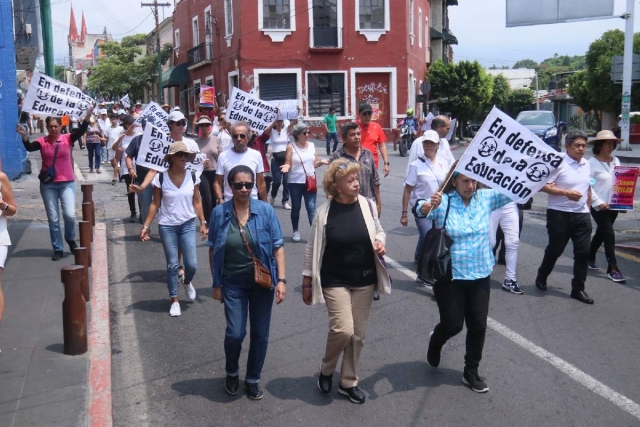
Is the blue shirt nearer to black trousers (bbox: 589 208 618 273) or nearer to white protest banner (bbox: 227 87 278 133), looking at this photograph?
black trousers (bbox: 589 208 618 273)

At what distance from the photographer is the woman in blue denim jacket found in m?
5.01

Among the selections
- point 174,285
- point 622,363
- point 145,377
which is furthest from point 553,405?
point 174,285

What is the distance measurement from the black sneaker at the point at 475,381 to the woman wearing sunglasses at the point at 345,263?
808mm

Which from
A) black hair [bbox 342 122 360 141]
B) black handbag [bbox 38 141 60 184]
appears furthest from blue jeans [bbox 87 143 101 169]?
black hair [bbox 342 122 360 141]

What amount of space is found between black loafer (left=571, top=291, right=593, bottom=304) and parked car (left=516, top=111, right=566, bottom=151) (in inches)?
748

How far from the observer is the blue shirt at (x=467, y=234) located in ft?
16.8

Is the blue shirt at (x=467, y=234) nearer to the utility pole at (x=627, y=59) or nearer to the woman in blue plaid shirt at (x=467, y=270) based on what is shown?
the woman in blue plaid shirt at (x=467, y=270)

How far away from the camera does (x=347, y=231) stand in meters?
4.88

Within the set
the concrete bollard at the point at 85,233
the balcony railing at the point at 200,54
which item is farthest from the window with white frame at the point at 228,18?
the concrete bollard at the point at 85,233

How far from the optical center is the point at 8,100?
17.1 m

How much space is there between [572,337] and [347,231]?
2642 millimetres

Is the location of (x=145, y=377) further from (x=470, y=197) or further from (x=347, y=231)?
(x=470, y=197)

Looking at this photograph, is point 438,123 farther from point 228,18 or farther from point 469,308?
point 228,18

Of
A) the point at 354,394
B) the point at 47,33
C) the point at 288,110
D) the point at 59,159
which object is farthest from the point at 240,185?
the point at 47,33
